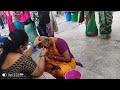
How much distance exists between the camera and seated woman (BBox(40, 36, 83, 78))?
7.54ft

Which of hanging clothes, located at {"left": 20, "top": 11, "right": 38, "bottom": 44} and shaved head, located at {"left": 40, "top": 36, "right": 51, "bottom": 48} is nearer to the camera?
shaved head, located at {"left": 40, "top": 36, "right": 51, "bottom": 48}

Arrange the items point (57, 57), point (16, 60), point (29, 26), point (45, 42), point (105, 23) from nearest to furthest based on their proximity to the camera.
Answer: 1. point (16, 60)
2. point (45, 42)
3. point (57, 57)
4. point (29, 26)
5. point (105, 23)

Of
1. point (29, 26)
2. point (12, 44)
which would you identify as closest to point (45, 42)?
point (12, 44)

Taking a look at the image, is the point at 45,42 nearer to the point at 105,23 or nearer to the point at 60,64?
the point at 60,64

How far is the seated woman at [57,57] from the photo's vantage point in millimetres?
2299

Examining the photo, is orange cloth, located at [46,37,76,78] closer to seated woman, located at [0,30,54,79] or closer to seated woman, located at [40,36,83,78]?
seated woman, located at [40,36,83,78]

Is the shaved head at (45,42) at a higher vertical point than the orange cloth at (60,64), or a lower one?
higher

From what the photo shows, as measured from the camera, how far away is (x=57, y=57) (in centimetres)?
241

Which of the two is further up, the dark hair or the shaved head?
the dark hair

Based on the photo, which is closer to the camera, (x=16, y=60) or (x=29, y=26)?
(x=16, y=60)

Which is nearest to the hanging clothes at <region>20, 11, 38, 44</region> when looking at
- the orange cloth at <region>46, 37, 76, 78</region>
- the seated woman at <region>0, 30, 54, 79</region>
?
the orange cloth at <region>46, 37, 76, 78</region>

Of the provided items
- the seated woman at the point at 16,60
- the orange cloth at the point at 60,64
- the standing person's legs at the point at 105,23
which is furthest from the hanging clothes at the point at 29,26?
the seated woman at the point at 16,60

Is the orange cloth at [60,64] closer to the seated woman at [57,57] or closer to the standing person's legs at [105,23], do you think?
the seated woman at [57,57]
